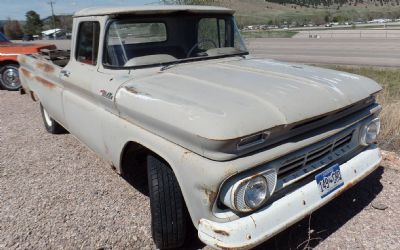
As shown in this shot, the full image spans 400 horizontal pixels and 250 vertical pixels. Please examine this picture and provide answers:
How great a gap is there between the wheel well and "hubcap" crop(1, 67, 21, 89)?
22.3ft

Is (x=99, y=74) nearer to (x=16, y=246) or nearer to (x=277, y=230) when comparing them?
(x=16, y=246)

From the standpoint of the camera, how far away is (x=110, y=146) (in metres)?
3.33

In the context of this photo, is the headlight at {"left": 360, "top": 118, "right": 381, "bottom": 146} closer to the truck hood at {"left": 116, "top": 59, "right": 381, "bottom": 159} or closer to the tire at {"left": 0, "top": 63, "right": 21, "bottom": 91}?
the truck hood at {"left": 116, "top": 59, "right": 381, "bottom": 159}

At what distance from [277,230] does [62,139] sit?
4.13m

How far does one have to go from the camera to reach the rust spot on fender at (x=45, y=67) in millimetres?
4665

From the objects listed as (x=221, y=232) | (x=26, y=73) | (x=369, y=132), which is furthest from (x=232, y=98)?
(x=26, y=73)

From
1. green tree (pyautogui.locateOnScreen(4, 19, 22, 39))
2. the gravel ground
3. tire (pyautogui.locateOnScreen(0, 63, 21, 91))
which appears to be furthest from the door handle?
green tree (pyautogui.locateOnScreen(4, 19, 22, 39))

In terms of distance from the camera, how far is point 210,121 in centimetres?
230

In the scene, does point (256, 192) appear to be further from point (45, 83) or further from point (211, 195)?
point (45, 83)

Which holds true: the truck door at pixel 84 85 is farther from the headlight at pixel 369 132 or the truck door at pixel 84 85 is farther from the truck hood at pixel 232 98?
the headlight at pixel 369 132

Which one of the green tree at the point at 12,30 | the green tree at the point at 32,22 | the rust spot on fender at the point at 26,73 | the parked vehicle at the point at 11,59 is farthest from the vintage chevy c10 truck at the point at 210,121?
the green tree at the point at 32,22

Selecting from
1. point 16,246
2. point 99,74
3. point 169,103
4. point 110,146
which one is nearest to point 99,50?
point 99,74

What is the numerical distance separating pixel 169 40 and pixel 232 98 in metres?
1.60

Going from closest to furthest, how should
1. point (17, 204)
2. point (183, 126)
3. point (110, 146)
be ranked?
point (183, 126) → point (110, 146) → point (17, 204)
